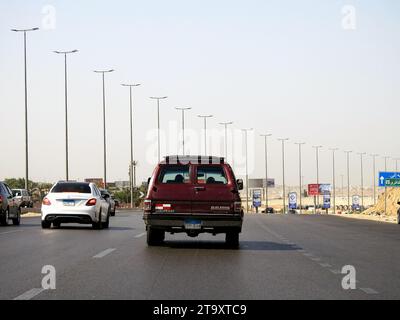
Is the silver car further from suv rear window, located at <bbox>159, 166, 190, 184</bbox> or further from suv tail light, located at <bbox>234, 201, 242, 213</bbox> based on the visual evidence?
suv tail light, located at <bbox>234, 201, 242, 213</bbox>

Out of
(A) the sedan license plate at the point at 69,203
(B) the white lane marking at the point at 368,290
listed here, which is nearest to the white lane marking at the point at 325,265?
(B) the white lane marking at the point at 368,290

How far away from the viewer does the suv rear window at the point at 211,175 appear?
69.9ft

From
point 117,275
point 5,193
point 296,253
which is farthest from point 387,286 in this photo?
point 5,193

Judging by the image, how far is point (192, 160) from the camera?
71.4ft

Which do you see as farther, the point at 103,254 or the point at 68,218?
the point at 68,218

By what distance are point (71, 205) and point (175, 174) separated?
9.22 meters

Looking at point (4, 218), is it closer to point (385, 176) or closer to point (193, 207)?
point (193, 207)

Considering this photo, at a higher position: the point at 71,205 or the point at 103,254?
the point at 71,205

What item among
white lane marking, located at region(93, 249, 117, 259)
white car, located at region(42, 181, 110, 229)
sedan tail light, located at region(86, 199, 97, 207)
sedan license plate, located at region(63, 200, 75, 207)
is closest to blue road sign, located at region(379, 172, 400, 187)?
white car, located at region(42, 181, 110, 229)

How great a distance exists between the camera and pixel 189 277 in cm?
1395

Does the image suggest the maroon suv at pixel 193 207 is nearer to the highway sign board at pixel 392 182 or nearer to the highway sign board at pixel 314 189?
the highway sign board at pixel 392 182

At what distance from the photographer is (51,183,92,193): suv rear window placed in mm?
30781

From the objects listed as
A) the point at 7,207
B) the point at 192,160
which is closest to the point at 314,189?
the point at 7,207
